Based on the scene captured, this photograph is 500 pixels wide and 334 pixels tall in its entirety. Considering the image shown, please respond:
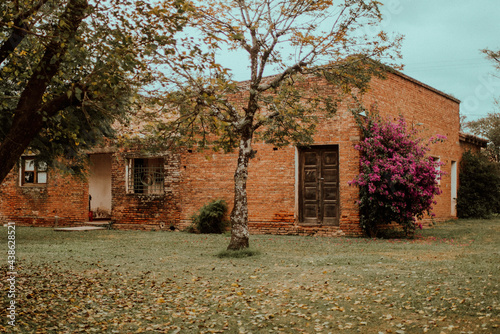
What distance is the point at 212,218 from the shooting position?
14.2 m

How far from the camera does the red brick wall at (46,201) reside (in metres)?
17.2

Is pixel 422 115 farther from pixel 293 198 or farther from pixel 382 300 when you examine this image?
pixel 382 300

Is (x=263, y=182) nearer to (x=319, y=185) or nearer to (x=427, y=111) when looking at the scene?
(x=319, y=185)

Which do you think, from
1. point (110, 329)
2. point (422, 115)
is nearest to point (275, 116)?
point (110, 329)

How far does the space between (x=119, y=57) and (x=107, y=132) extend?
728 centimetres

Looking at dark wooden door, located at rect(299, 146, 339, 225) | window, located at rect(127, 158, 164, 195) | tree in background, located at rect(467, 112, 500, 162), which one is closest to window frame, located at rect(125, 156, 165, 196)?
window, located at rect(127, 158, 164, 195)

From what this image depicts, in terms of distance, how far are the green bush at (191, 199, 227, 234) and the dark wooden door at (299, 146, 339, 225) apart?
8.16 feet

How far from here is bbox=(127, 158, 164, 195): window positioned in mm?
15906

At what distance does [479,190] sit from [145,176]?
14.1 m

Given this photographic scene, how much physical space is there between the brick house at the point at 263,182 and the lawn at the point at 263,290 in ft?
9.31

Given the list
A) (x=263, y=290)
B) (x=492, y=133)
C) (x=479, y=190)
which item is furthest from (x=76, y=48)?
(x=492, y=133)

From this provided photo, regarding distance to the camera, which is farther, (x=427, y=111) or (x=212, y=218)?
(x=427, y=111)

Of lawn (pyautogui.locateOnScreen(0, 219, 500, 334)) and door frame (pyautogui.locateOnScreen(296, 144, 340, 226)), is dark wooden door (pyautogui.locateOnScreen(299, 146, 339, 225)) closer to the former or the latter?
door frame (pyautogui.locateOnScreen(296, 144, 340, 226))

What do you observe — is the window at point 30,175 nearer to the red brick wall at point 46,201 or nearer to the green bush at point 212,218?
the red brick wall at point 46,201
